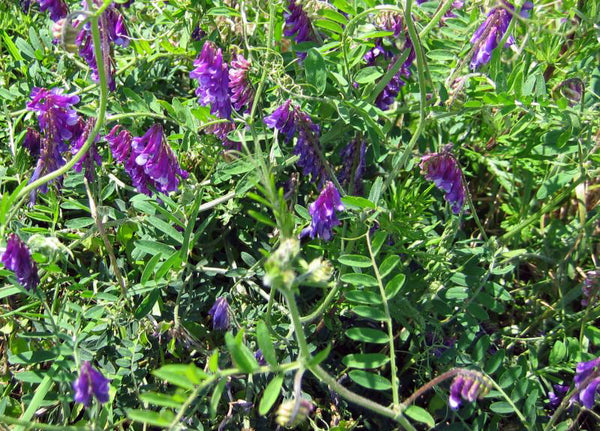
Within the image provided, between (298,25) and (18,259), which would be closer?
(18,259)

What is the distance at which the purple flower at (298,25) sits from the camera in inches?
98.9

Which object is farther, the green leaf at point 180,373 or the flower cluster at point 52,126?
the flower cluster at point 52,126

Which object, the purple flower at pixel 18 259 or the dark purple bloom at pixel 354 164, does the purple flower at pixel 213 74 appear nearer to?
the dark purple bloom at pixel 354 164

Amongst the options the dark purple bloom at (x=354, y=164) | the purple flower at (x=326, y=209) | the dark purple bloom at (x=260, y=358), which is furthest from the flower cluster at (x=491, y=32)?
the dark purple bloom at (x=260, y=358)

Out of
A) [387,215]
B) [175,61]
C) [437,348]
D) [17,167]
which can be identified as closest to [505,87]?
[387,215]

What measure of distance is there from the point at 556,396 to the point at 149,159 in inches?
60.9

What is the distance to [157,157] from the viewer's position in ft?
7.41

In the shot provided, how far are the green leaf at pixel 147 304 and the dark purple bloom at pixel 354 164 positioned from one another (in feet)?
2.46

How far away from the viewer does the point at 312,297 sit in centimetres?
277

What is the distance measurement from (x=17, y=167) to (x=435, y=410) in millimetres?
1660

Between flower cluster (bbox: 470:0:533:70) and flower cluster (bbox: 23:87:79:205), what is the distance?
127 centimetres

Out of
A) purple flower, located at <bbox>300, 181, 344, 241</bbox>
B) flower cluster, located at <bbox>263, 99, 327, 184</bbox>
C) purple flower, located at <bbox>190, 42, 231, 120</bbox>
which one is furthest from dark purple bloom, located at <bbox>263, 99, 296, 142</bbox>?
purple flower, located at <bbox>300, 181, 344, 241</bbox>

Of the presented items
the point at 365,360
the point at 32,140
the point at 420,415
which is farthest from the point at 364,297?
the point at 32,140

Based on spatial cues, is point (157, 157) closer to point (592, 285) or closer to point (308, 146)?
point (308, 146)
